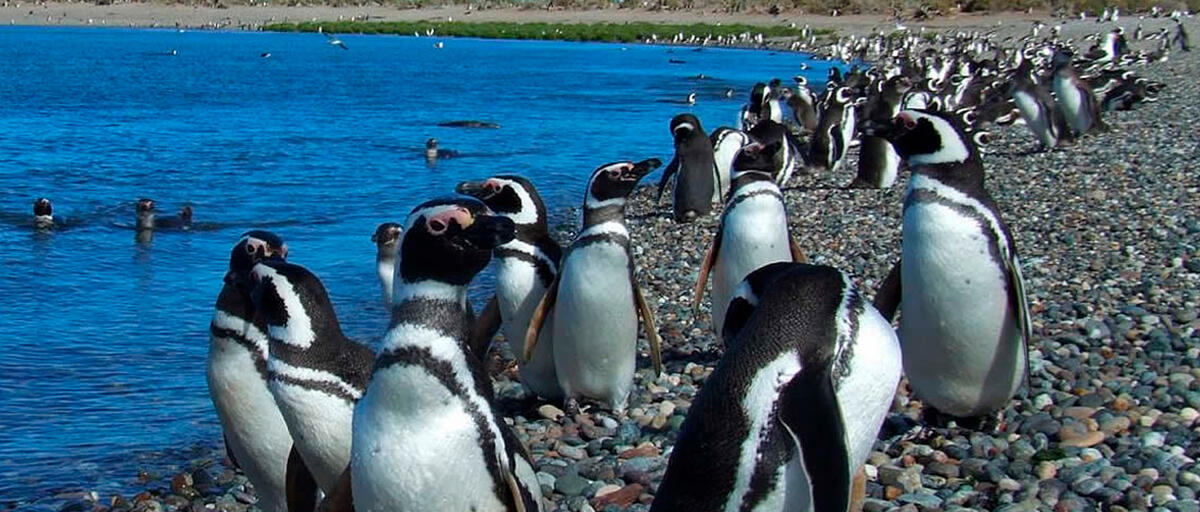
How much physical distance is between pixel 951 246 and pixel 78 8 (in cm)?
10259

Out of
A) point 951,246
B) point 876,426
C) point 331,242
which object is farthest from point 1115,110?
point 876,426

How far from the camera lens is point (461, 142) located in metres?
23.7

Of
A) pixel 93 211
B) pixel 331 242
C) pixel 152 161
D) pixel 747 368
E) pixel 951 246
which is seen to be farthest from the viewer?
pixel 152 161

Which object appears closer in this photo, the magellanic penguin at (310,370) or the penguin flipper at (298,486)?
the magellanic penguin at (310,370)

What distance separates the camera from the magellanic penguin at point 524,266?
6098 mm

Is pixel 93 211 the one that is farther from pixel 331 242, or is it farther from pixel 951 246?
pixel 951 246

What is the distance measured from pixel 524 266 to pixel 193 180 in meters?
13.2

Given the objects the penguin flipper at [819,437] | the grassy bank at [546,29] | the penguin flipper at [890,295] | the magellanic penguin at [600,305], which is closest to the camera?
the penguin flipper at [819,437]

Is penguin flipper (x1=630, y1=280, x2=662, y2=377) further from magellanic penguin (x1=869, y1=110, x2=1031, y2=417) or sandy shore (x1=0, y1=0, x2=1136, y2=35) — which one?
sandy shore (x1=0, y1=0, x2=1136, y2=35)

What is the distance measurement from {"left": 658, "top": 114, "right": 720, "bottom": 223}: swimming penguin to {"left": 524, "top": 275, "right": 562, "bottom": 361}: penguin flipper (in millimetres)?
6244

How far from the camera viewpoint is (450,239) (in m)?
3.26

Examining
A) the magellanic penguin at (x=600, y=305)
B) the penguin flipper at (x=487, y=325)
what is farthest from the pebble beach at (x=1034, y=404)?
the penguin flipper at (x=487, y=325)

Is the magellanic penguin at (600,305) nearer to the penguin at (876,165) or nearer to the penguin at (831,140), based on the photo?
the penguin at (876,165)

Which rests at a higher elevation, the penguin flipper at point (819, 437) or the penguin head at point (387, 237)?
the penguin flipper at point (819, 437)
